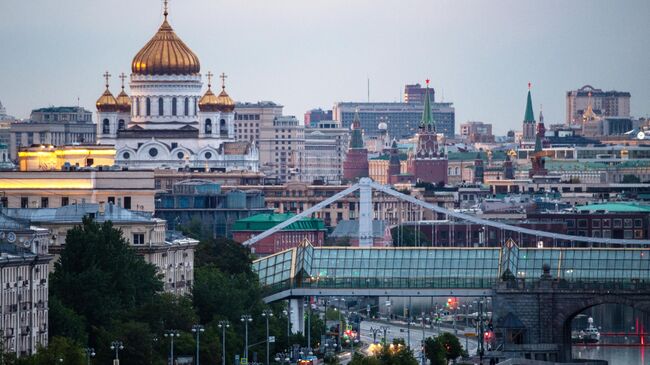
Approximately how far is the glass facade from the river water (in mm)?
5115

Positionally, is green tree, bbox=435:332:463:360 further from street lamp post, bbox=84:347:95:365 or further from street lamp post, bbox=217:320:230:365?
street lamp post, bbox=84:347:95:365

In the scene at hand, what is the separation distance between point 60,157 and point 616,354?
48.9 metres

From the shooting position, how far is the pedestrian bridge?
130500mm

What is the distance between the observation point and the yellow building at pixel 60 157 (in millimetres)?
177375

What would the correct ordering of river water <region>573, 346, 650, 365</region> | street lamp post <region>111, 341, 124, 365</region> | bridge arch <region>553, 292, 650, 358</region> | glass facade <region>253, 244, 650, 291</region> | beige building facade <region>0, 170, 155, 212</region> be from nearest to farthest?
street lamp post <region>111, 341, 124, 365</region>, bridge arch <region>553, 292, 650, 358</region>, glass facade <region>253, 244, 650, 291</region>, river water <region>573, 346, 650, 365</region>, beige building facade <region>0, 170, 155, 212</region>

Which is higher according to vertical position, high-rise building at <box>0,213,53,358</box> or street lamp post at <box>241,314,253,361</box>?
high-rise building at <box>0,213,53,358</box>

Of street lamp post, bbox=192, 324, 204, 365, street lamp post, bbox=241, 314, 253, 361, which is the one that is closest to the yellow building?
street lamp post, bbox=241, 314, 253, 361

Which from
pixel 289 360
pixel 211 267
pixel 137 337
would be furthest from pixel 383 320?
pixel 137 337

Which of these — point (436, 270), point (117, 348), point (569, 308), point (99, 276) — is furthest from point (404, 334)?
point (117, 348)

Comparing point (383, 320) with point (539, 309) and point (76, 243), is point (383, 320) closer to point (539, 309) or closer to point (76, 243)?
point (539, 309)

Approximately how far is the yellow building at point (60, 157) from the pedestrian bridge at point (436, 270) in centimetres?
4210

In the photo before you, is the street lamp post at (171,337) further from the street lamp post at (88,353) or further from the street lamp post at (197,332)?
the street lamp post at (88,353)

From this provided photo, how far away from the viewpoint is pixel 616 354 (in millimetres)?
141875

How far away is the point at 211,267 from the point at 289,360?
22.7 m
